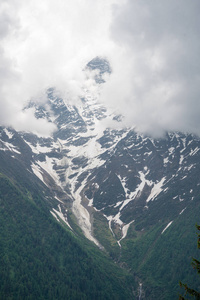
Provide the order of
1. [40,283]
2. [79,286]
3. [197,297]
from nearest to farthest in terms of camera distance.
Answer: [197,297]
[40,283]
[79,286]

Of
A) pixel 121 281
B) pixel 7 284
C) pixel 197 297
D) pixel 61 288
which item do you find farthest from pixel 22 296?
pixel 197 297

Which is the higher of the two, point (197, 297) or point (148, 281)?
point (197, 297)

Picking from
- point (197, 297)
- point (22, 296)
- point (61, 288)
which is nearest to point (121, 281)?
point (61, 288)

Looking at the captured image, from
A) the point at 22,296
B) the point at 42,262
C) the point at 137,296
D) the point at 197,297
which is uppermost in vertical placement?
the point at 197,297

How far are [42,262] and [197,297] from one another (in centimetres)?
17944

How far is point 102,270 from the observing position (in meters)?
199

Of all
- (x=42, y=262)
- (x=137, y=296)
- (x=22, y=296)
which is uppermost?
(x=42, y=262)

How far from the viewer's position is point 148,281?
192 metres

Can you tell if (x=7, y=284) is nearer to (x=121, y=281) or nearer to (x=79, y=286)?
(x=79, y=286)

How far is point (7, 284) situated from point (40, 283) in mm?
23361

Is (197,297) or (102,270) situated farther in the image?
(102,270)

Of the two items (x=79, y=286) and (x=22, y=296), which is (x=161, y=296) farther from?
(x=22, y=296)

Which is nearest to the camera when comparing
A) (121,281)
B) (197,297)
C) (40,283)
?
(197,297)

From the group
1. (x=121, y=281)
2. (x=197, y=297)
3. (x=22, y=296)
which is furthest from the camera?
(x=121, y=281)
